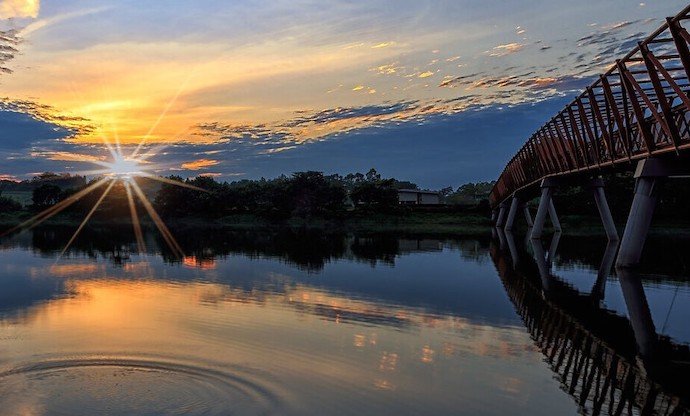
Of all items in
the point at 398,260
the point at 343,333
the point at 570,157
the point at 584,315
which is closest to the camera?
the point at 343,333

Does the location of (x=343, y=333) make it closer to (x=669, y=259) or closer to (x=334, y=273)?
(x=334, y=273)

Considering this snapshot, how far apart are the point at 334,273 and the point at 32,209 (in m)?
128

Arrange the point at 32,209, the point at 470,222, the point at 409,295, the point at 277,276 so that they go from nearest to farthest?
the point at 409,295 → the point at 277,276 → the point at 470,222 → the point at 32,209

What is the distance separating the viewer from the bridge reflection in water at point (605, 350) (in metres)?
11.6

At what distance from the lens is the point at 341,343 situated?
1591 centimetres

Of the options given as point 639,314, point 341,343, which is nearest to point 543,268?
point 639,314

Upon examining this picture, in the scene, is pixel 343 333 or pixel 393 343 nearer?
pixel 393 343

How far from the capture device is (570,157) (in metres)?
51.8

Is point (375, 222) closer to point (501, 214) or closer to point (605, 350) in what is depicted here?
point (501, 214)

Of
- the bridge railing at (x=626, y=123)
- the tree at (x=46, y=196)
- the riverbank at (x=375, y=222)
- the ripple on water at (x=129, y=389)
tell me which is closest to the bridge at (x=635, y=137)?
the bridge railing at (x=626, y=123)

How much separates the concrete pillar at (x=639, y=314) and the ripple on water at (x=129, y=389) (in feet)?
32.6

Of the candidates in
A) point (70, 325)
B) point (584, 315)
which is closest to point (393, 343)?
point (584, 315)

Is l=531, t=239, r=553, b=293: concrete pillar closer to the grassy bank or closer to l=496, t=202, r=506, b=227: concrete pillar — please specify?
l=496, t=202, r=506, b=227: concrete pillar

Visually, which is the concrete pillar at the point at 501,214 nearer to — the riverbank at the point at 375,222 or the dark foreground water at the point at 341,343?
the riverbank at the point at 375,222
